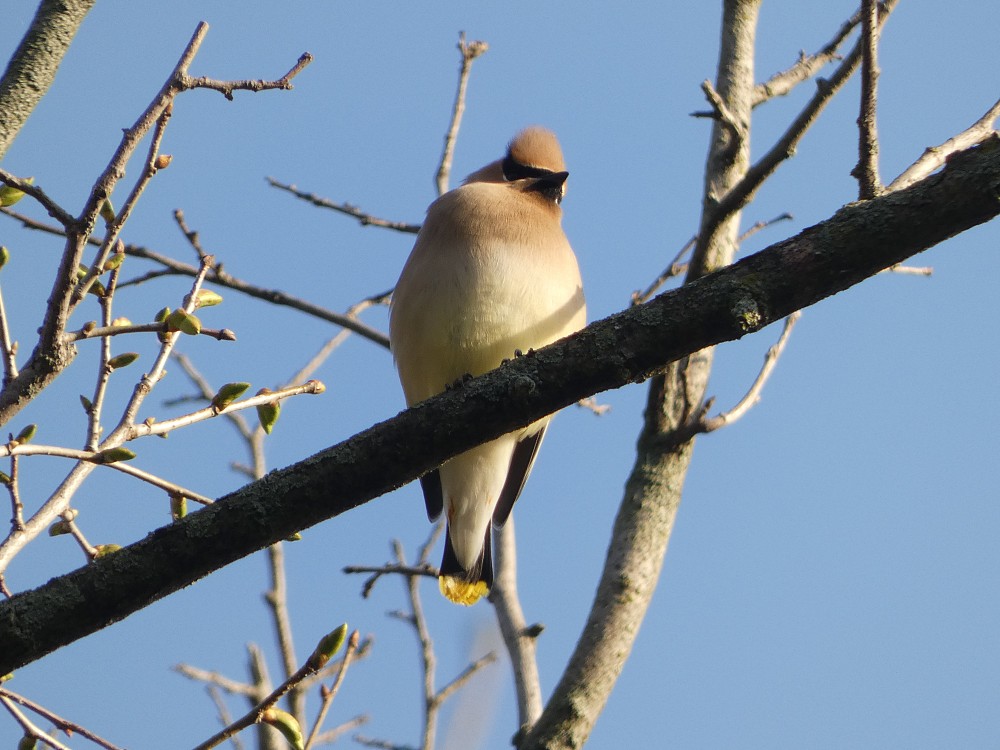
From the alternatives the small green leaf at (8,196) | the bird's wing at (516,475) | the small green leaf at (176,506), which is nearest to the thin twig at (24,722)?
the small green leaf at (176,506)

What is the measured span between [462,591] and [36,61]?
93.5 inches

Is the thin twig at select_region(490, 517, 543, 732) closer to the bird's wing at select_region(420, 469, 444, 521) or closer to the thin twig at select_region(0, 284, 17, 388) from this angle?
the bird's wing at select_region(420, 469, 444, 521)

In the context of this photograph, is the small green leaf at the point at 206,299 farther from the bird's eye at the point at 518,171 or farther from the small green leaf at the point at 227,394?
the bird's eye at the point at 518,171

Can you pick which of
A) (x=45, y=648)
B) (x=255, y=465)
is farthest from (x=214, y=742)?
(x=255, y=465)

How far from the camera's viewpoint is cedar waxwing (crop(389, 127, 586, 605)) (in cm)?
397

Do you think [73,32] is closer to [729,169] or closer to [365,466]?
[365,466]

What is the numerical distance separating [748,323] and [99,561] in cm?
135

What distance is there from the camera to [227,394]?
256 centimetres

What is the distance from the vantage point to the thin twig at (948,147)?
121 inches

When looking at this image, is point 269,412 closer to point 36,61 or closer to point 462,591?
point 36,61

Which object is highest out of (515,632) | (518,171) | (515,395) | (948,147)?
(518,171)

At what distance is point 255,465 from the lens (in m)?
5.62

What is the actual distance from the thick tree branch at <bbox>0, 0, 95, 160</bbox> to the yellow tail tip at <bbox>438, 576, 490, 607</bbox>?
7.41 feet

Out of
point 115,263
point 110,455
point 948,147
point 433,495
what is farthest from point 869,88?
point 433,495
